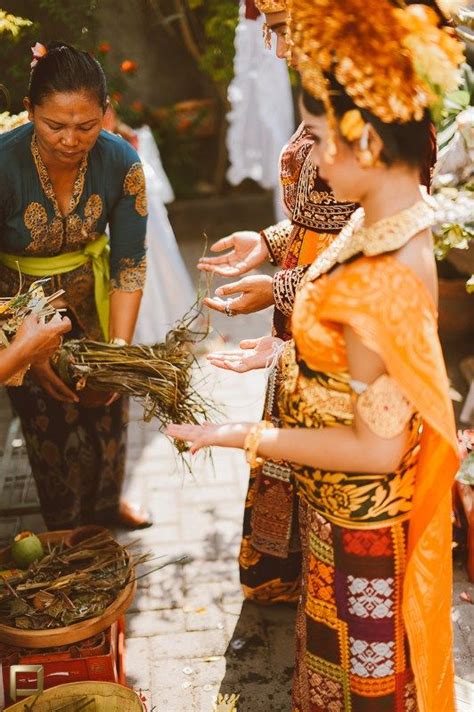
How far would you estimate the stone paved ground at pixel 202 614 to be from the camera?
3.06 metres

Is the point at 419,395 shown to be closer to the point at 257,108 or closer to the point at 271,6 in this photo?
the point at 271,6

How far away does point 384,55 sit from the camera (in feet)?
5.31

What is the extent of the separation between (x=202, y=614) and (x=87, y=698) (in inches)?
40.3

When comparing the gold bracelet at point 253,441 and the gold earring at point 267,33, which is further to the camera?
the gold earring at point 267,33

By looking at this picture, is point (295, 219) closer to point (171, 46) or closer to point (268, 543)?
point (268, 543)

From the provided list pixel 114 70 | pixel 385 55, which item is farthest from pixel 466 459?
pixel 114 70

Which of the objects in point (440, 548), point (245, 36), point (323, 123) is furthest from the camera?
point (245, 36)

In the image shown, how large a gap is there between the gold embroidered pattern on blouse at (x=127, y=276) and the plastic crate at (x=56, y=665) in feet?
4.75

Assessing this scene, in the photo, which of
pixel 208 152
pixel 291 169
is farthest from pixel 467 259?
pixel 208 152

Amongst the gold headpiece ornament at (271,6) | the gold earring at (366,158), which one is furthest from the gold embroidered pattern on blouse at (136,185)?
the gold earring at (366,158)

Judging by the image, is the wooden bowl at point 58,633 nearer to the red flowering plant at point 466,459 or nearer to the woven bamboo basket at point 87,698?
the woven bamboo basket at point 87,698

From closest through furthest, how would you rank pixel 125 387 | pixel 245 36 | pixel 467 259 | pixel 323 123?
pixel 323 123
pixel 125 387
pixel 467 259
pixel 245 36

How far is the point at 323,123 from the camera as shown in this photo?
67.4 inches

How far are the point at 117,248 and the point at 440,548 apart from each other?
194cm
